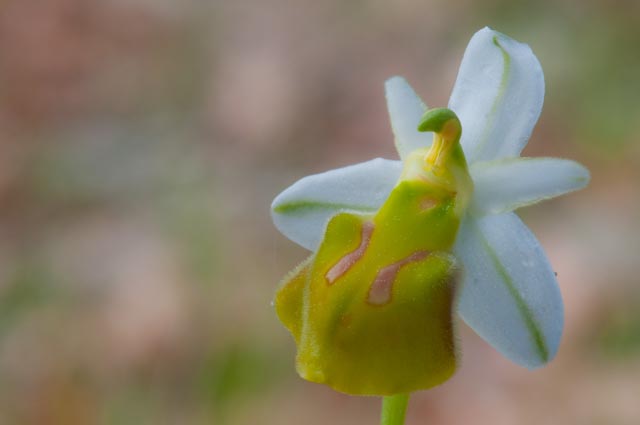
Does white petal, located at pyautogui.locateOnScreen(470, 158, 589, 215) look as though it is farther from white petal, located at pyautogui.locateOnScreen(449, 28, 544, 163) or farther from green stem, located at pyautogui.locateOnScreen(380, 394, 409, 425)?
green stem, located at pyautogui.locateOnScreen(380, 394, 409, 425)

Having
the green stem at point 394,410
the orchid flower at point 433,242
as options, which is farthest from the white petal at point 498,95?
the green stem at point 394,410

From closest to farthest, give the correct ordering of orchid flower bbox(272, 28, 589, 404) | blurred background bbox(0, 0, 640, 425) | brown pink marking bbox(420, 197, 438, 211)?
1. orchid flower bbox(272, 28, 589, 404)
2. brown pink marking bbox(420, 197, 438, 211)
3. blurred background bbox(0, 0, 640, 425)

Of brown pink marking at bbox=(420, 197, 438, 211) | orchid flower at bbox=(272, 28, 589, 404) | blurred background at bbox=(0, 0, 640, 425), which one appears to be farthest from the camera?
blurred background at bbox=(0, 0, 640, 425)

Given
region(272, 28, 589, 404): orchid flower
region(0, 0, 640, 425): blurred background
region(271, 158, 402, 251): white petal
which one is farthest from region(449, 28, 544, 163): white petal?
region(0, 0, 640, 425): blurred background

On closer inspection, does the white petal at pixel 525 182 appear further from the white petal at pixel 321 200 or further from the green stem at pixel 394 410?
the green stem at pixel 394 410

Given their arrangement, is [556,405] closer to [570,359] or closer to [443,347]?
[570,359]

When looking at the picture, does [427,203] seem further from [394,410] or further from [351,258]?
[394,410]

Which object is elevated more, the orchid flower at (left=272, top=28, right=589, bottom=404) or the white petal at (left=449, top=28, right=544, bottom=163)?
the white petal at (left=449, top=28, right=544, bottom=163)
